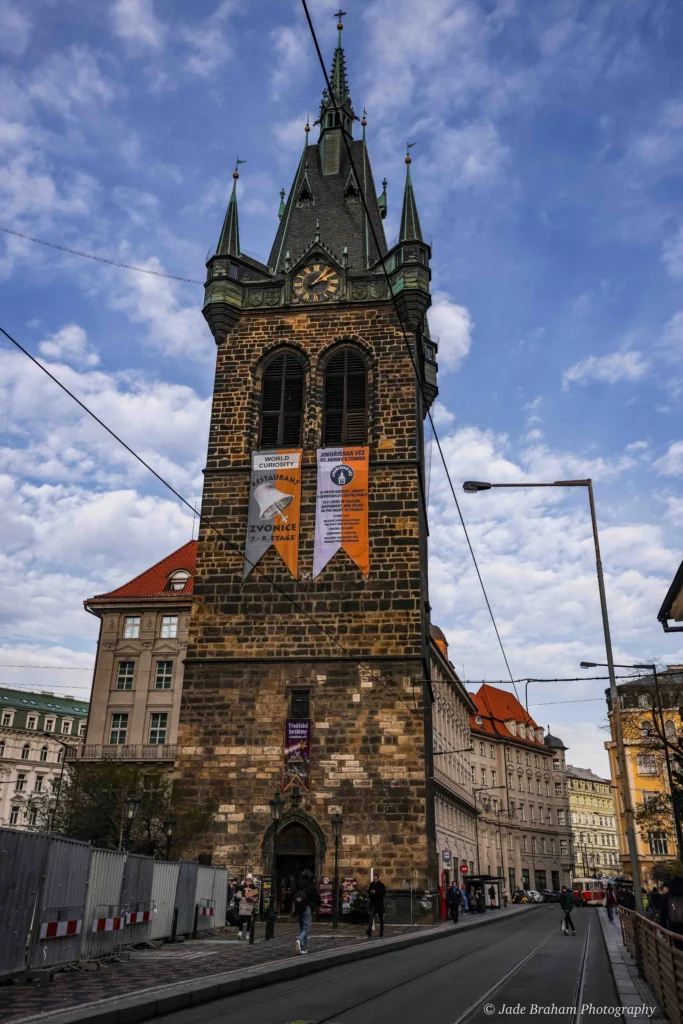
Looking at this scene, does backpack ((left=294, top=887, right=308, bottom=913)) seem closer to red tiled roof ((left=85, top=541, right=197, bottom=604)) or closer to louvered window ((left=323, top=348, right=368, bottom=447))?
louvered window ((left=323, top=348, right=368, bottom=447))

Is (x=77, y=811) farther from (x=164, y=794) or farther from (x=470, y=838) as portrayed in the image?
(x=470, y=838)

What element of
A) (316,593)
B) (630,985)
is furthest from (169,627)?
(630,985)

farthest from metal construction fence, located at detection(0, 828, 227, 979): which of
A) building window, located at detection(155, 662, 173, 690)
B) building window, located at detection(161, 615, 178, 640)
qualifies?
building window, located at detection(161, 615, 178, 640)

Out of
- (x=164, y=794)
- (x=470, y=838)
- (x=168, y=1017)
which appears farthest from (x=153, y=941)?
(x=470, y=838)

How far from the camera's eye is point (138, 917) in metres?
15.4

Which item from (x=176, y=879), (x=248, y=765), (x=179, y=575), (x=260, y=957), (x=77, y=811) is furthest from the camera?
(x=179, y=575)

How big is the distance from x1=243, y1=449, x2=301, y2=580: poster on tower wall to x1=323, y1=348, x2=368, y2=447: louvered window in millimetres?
1596

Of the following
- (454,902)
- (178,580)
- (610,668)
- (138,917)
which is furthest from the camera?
(178,580)

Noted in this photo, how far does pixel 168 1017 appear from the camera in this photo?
8992 mm

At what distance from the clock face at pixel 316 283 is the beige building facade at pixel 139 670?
14579mm

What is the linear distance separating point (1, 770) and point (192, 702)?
49054 millimetres

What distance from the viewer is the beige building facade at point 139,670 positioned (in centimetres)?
3694

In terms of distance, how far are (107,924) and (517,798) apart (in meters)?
65.4

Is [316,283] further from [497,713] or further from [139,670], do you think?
[497,713]
